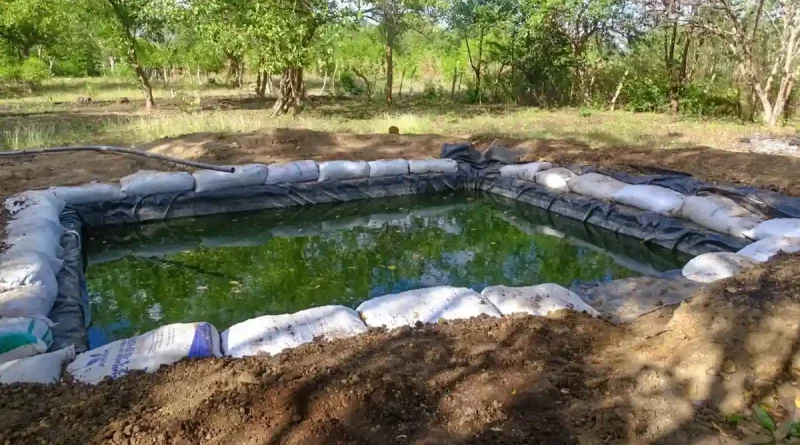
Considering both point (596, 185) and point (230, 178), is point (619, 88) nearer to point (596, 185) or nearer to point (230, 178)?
point (596, 185)

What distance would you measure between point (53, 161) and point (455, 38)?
9.61 m

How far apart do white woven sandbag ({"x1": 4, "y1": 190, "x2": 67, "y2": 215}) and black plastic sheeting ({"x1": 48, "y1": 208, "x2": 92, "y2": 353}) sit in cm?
25

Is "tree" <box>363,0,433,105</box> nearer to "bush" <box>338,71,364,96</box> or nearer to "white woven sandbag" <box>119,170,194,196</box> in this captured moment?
"bush" <box>338,71,364,96</box>

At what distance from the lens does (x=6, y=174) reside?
203 inches

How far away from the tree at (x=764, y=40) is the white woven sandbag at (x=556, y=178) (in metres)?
4.80

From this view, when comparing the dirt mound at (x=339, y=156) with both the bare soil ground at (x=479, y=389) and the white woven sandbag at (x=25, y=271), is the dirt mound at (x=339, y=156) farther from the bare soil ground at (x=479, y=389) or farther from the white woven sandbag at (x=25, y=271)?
the bare soil ground at (x=479, y=389)

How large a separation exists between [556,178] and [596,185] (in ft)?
1.51

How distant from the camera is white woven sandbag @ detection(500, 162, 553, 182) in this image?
584 centimetres

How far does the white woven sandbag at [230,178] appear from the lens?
17.0 ft

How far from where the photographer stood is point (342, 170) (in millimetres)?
5812

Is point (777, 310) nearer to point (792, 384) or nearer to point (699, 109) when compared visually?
point (792, 384)

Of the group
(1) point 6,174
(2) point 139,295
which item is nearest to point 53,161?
(1) point 6,174

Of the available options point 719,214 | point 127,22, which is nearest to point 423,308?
point 719,214

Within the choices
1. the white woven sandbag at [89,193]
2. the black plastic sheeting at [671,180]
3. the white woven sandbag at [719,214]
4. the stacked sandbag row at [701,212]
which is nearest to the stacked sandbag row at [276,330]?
the stacked sandbag row at [701,212]
